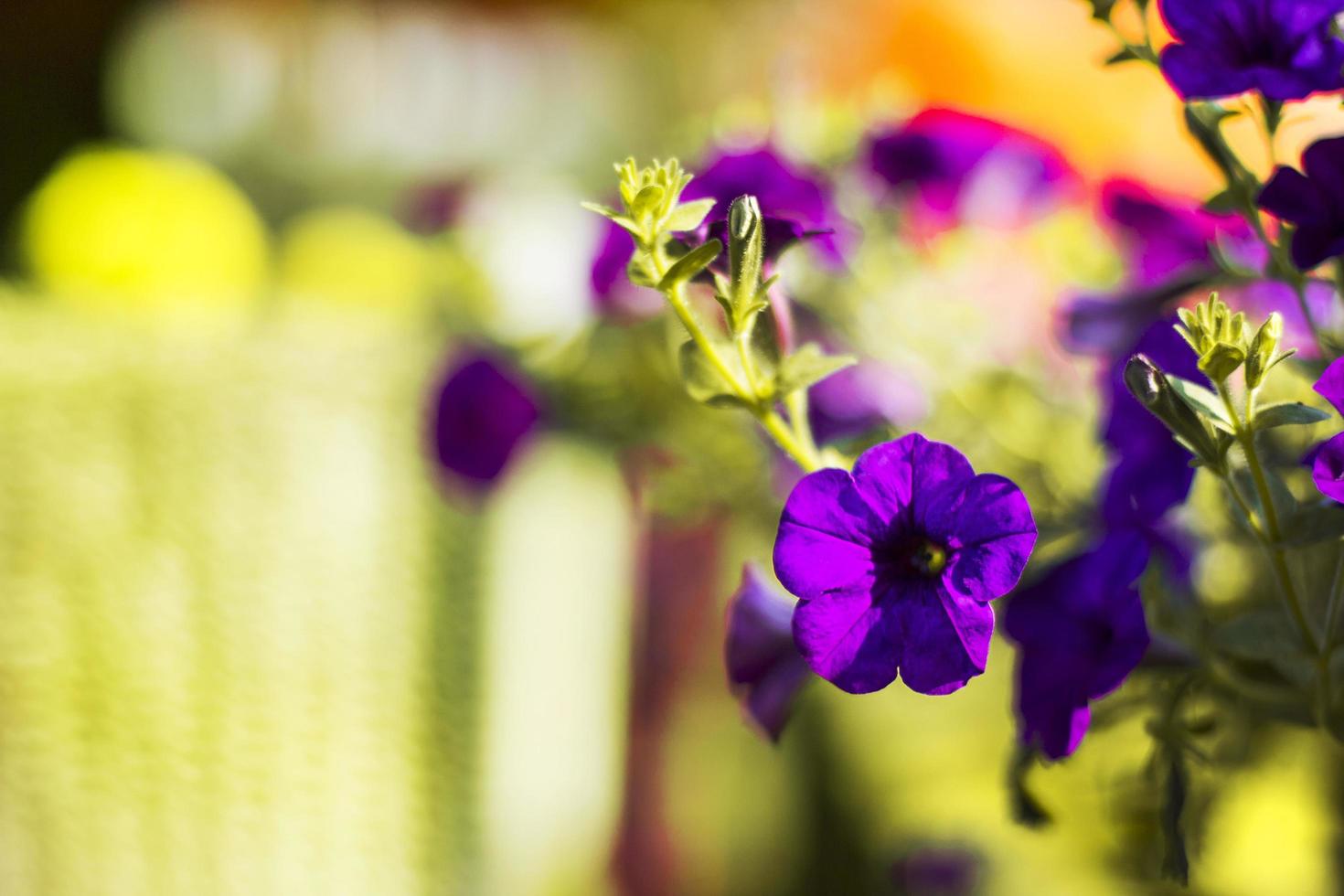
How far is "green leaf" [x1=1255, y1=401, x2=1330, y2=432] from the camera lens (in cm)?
19

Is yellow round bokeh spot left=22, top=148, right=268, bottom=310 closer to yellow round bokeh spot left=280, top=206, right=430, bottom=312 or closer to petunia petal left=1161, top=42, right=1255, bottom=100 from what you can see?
yellow round bokeh spot left=280, top=206, right=430, bottom=312

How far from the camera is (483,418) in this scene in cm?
41

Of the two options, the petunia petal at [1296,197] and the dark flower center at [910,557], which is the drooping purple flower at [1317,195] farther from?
the dark flower center at [910,557]

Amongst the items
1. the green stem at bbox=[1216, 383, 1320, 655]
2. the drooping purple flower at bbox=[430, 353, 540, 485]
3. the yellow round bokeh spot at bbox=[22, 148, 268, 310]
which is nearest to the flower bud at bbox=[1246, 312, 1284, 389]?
the green stem at bbox=[1216, 383, 1320, 655]

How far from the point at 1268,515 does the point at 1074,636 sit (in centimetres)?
5

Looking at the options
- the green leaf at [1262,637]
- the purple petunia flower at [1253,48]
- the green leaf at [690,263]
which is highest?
the purple petunia flower at [1253,48]

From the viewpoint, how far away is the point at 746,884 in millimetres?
784

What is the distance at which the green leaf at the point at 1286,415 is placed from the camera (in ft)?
0.62

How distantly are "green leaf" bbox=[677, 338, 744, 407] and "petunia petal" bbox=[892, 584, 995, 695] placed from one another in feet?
0.18

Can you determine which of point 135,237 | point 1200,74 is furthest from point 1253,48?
point 135,237

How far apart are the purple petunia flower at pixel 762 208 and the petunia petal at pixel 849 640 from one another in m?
0.09

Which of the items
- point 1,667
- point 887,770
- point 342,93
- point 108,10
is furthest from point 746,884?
point 108,10

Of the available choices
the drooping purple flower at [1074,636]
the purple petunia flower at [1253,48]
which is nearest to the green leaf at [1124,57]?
the purple petunia flower at [1253,48]

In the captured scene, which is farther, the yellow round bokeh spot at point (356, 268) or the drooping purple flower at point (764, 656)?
Answer: the yellow round bokeh spot at point (356, 268)
